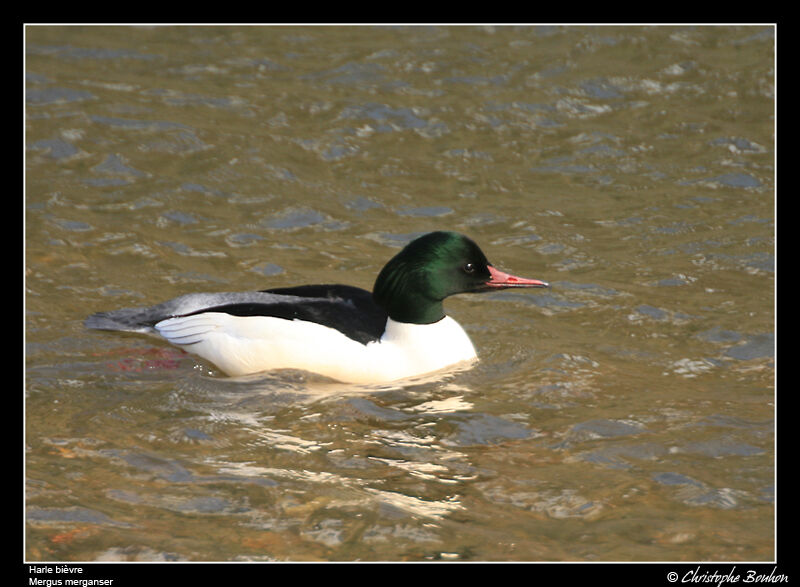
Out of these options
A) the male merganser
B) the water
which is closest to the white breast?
the male merganser

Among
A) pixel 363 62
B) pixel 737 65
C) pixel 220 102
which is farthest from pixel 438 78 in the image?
pixel 737 65

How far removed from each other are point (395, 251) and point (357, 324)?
2189 millimetres

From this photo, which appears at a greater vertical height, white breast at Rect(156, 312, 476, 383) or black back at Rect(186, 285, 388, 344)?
black back at Rect(186, 285, 388, 344)

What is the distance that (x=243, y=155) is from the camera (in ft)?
37.9

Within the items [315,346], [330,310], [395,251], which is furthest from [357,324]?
[395,251]

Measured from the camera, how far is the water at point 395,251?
6.03 m

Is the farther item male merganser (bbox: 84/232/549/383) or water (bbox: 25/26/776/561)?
male merganser (bbox: 84/232/549/383)

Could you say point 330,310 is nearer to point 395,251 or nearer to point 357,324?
point 357,324

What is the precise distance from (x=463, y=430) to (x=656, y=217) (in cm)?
433

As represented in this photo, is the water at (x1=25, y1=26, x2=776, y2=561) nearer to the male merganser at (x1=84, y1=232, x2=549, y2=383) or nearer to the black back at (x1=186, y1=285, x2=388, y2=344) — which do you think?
the male merganser at (x1=84, y1=232, x2=549, y2=383)

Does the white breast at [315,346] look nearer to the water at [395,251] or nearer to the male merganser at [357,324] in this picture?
the male merganser at [357,324]

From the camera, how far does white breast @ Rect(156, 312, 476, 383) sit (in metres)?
7.80

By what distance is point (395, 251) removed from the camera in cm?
1002

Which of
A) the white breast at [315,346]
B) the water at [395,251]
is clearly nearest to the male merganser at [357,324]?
the white breast at [315,346]
